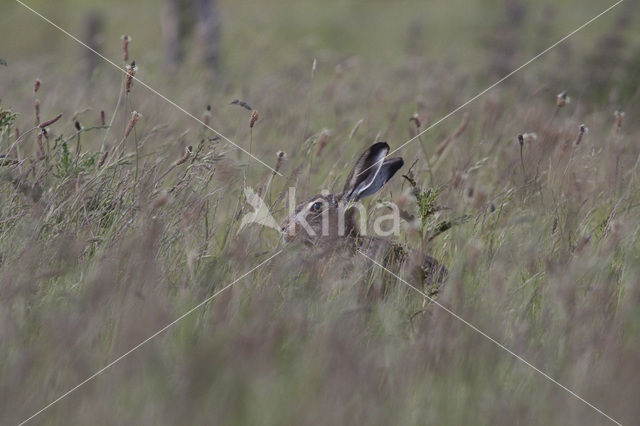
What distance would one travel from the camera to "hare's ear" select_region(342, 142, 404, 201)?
13.9 feet

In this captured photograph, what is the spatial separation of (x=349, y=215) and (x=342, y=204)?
0.15 meters

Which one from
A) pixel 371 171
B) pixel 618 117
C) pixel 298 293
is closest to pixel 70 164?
pixel 298 293

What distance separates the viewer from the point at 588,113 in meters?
7.27

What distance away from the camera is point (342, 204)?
4406 mm

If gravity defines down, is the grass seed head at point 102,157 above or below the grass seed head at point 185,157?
above

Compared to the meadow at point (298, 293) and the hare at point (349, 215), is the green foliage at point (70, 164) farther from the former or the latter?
the hare at point (349, 215)

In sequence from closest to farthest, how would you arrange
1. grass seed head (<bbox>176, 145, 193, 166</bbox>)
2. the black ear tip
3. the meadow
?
the meadow < grass seed head (<bbox>176, 145, 193, 166</bbox>) < the black ear tip

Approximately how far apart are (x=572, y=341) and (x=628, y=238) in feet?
4.03

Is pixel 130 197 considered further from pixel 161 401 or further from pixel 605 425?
pixel 605 425

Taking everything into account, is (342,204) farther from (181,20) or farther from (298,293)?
(181,20)

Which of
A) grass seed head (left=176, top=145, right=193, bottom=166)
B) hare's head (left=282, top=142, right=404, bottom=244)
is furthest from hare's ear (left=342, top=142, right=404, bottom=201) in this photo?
grass seed head (left=176, top=145, right=193, bottom=166)

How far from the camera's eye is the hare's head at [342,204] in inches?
167

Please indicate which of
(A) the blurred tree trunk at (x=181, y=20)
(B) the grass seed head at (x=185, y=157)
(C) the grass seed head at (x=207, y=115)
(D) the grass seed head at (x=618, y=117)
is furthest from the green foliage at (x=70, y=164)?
(A) the blurred tree trunk at (x=181, y=20)

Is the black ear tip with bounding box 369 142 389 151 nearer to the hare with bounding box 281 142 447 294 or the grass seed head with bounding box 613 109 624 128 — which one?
the hare with bounding box 281 142 447 294
